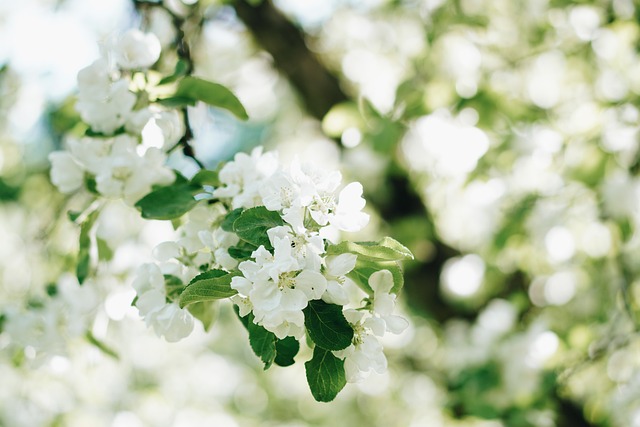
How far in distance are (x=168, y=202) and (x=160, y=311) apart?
0.20 meters

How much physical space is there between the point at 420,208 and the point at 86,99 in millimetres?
2191

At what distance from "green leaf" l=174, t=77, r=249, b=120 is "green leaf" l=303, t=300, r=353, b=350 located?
0.57 meters

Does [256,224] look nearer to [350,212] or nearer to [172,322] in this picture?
[350,212]

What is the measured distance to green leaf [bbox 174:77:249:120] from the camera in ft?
4.41

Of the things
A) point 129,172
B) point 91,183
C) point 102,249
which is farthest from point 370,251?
point 102,249

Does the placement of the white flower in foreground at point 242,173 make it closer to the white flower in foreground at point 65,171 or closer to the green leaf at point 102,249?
the white flower in foreground at point 65,171

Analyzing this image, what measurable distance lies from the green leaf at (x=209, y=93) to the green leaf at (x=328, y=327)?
0.57m

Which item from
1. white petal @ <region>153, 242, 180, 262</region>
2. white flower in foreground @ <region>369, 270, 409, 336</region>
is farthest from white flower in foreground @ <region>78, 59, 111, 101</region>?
white flower in foreground @ <region>369, 270, 409, 336</region>

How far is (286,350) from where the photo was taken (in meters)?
1.05

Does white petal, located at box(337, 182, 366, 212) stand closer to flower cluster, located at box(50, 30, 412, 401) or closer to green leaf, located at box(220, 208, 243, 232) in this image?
flower cluster, located at box(50, 30, 412, 401)

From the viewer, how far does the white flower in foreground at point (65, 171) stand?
1.36 m

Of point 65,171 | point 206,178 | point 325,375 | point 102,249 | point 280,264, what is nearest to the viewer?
point 280,264

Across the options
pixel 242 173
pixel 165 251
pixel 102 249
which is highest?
pixel 242 173

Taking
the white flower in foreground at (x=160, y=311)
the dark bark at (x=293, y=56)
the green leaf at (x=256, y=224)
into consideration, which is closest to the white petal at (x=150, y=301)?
the white flower in foreground at (x=160, y=311)
